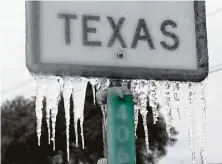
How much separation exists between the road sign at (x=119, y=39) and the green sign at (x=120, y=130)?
91mm

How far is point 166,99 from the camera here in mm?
2562

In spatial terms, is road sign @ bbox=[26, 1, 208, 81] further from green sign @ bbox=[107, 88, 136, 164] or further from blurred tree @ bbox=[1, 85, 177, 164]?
blurred tree @ bbox=[1, 85, 177, 164]

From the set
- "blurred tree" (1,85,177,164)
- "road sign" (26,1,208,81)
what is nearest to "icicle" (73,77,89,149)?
"road sign" (26,1,208,81)

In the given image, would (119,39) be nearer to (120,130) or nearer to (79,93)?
(120,130)

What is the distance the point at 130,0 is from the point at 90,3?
0.55 ft

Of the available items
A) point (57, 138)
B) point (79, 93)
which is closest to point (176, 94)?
point (79, 93)

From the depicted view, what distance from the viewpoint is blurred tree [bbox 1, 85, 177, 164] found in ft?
50.8

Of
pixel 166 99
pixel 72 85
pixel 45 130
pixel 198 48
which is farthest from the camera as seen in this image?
pixel 45 130

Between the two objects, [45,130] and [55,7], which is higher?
[55,7]

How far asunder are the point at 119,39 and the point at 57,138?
14.5 metres

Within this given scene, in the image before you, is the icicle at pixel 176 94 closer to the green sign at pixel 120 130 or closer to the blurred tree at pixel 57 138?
the green sign at pixel 120 130

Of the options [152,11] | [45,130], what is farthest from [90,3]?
[45,130]

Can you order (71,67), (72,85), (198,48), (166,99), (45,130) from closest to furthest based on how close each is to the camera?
(71,67) → (198,48) → (72,85) → (166,99) → (45,130)

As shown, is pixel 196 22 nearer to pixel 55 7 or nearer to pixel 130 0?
pixel 130 0
